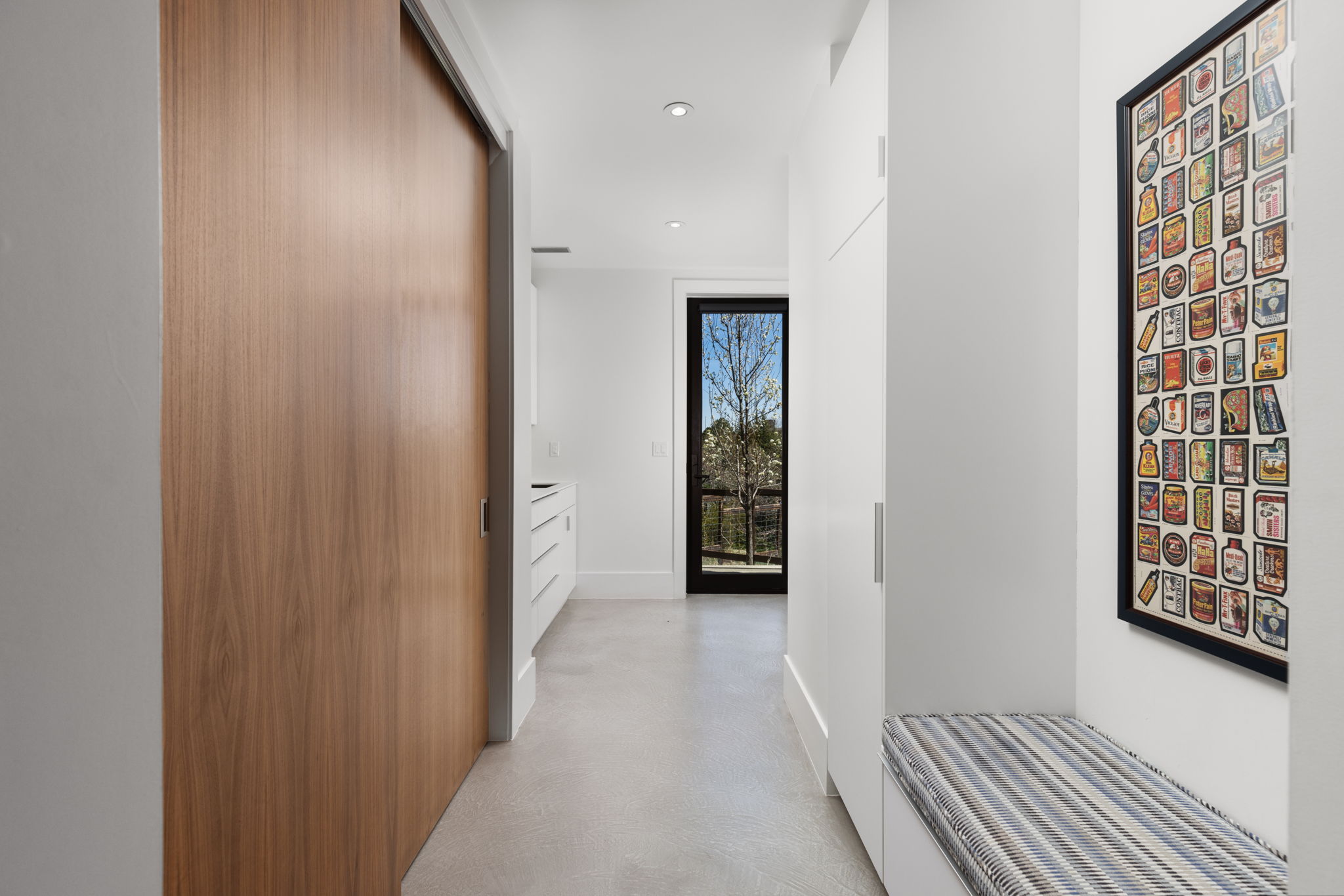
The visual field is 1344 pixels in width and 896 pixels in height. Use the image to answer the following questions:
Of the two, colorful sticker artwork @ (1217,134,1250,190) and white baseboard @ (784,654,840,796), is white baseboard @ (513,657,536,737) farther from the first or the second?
colorful sticker artwork @ (1217,134,1250,190)

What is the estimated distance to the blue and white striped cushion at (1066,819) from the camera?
947 mm

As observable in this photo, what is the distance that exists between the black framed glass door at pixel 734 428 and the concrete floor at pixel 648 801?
1.67 metres

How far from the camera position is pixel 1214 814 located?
113 centimetres

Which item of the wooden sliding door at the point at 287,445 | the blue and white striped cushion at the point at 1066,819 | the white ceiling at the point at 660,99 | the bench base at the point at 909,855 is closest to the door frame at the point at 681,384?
the white ceiling at the point at 660,99

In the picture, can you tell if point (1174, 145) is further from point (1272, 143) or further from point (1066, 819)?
point (1066, 819)

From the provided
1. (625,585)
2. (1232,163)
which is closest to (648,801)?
(1232,163)

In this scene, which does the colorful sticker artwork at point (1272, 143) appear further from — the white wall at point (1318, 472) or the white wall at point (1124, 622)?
the white wall at point (1318, 472)

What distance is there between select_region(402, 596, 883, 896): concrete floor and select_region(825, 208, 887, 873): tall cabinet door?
194 millimetres

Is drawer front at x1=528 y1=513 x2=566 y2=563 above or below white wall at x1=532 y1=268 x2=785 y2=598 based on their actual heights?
below

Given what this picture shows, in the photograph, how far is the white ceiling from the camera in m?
2.04

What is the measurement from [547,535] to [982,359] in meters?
2.89

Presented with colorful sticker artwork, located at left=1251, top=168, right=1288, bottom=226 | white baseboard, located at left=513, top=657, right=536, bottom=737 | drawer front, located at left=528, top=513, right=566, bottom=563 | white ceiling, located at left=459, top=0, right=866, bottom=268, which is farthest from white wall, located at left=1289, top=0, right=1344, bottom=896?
drawer front, located at left=528, top=513, right=566, bottom=563

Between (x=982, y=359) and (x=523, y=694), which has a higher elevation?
(x=982, y=359)

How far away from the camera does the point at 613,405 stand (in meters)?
5.05
